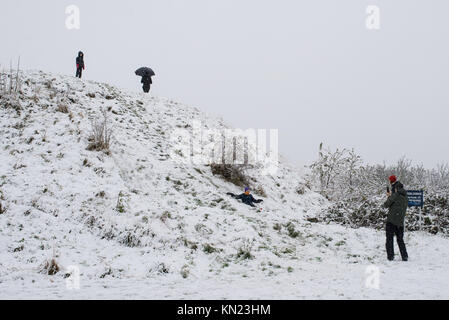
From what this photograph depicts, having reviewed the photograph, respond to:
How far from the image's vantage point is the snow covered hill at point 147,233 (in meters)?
5.48

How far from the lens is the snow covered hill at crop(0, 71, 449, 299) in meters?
5.48

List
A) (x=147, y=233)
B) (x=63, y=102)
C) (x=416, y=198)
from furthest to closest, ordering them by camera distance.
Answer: (x=63, y=102), (x=416, y=198), (x=147, y=233)

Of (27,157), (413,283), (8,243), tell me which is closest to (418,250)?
(413,283)

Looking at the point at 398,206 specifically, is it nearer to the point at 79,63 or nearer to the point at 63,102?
the point at 63,102

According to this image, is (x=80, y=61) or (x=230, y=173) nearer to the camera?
(x=230, y=173)

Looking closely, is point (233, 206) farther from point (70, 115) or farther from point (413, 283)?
point (70, 115)

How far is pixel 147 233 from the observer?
7.89 m

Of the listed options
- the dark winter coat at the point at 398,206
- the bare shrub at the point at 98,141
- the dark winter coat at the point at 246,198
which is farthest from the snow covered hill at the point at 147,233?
the dark winter coat at the point at 398,206

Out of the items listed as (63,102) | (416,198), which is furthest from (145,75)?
(416,198)

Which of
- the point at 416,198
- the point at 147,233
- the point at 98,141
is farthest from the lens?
the point at 98,141

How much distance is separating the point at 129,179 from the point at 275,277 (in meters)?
6.41

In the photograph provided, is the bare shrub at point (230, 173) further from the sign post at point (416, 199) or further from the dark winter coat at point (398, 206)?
the dark winter coat at point (398, 206)

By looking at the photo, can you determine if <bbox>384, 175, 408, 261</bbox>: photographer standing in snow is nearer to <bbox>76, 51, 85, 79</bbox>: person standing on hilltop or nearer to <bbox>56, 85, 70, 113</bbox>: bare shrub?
<bbox>56, 85, 70, 113</bbox>: bare shrub

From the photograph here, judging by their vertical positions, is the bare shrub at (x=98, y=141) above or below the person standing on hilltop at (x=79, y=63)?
below
